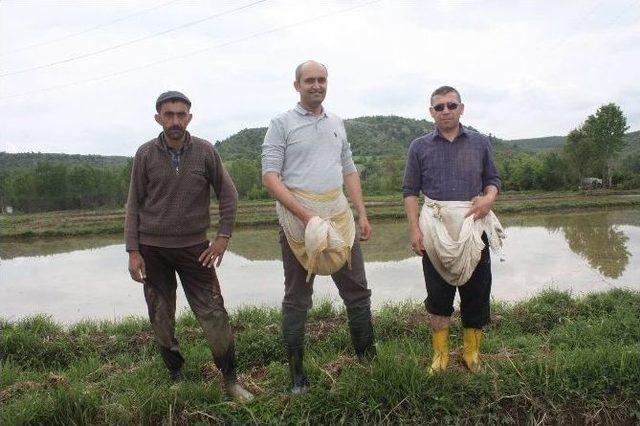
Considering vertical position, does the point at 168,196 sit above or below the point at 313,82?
below

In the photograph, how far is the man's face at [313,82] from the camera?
273 centimetres

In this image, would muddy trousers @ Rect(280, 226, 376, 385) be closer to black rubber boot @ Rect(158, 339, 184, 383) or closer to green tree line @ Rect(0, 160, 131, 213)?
black rubber boot @ Rect(158, 339, 184, 383)

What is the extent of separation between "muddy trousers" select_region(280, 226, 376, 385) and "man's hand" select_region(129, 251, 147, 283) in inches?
33.5

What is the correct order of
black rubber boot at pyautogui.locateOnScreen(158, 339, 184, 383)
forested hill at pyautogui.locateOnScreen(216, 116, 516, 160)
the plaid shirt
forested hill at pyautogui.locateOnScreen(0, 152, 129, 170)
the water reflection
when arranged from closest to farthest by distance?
the plaid shirt
black rubber boot at pyautogui.locateOnScreen(158, 339, 184, 383)
the water reflection
forested hill at pyautogui.locateOnScreen(0, 152, 129, 170)
forested hill at pyautogui.locateOnScreen(216, 116, 516, 160)

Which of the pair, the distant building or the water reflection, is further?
the distant building

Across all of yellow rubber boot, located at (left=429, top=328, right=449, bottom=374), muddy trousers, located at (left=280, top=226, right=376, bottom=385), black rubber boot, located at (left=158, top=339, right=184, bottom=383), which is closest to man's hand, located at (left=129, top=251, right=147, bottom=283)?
black rubber boot, located at (left=158, top=339, right=184, bottom=383)

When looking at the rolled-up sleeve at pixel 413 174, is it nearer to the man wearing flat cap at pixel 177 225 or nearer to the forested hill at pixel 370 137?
the man wearing flat cap at pixel 177 225

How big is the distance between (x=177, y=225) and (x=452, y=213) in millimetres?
1653

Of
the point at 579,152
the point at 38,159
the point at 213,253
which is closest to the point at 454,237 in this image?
the point at 213,253

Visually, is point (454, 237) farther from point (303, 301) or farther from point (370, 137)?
point (370, 137)

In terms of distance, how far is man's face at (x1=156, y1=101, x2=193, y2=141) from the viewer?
2.81 metres

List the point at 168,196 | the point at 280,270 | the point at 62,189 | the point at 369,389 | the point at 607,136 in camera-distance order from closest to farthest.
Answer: the point at 369,389, the point at 168,196, the point at 280,270, the point at 607,136, the point at 62,189

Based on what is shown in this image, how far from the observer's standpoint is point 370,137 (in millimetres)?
94312

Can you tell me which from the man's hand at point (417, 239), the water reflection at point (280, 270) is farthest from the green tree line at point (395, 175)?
the man's hand at point (417, 239)
